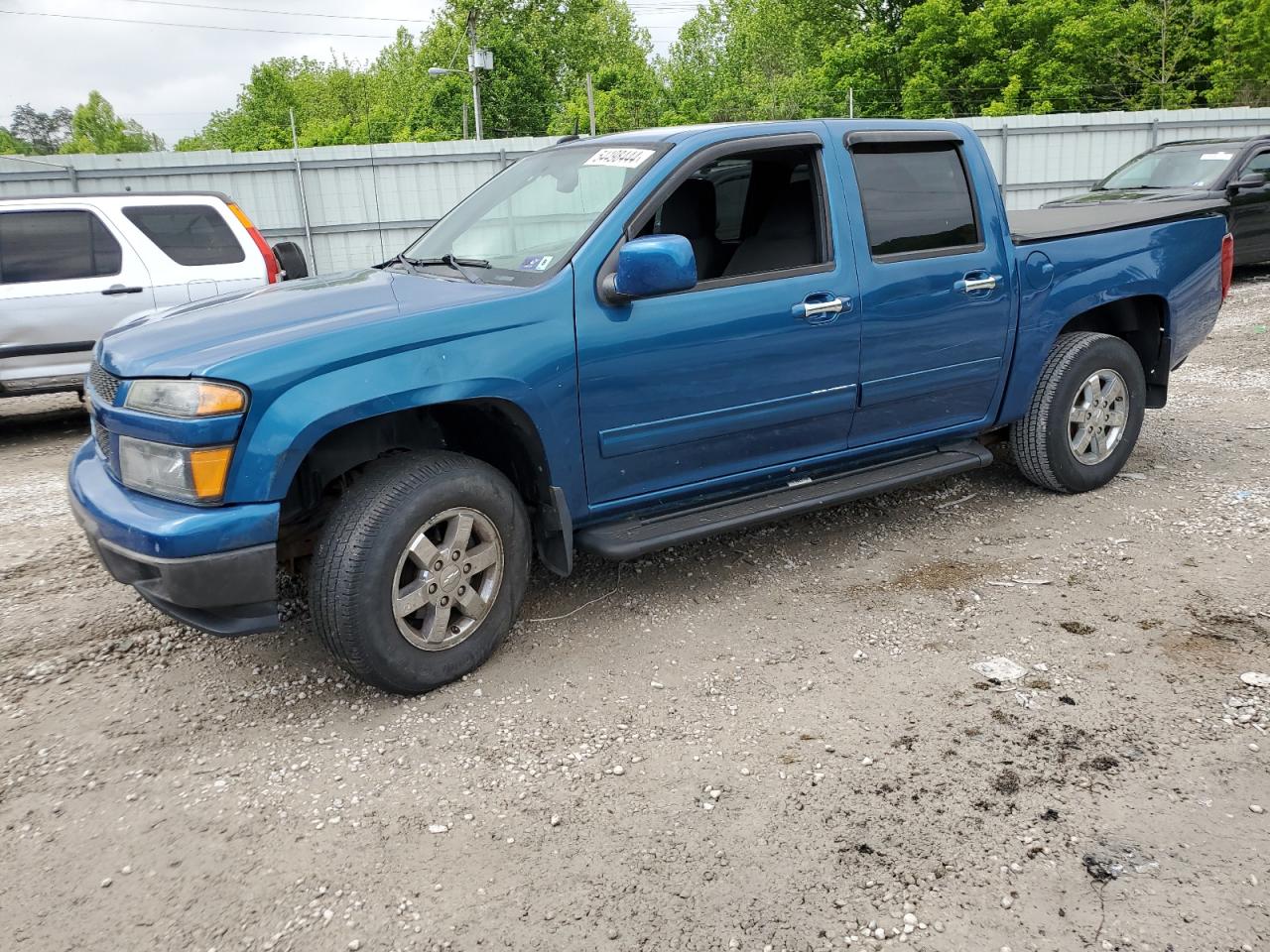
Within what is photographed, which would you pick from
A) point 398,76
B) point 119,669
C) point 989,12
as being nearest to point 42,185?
point 119,669

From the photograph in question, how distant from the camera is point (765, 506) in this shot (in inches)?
161

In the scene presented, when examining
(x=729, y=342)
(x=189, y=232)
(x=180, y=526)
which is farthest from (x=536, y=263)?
(x=189, y=232)

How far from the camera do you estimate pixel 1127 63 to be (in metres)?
37.0

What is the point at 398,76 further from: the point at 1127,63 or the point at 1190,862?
the point at 1190,862

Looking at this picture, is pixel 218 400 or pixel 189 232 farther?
pixel 189 232

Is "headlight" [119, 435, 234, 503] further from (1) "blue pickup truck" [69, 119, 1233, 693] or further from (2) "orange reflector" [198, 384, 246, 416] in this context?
(2) "orange reflector" [198, 384, 246, 416]

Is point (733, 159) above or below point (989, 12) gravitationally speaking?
below

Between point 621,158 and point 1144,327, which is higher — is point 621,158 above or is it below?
above

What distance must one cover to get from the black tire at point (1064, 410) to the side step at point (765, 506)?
411mm

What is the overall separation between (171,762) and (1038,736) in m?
2.65

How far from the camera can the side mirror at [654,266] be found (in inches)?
136

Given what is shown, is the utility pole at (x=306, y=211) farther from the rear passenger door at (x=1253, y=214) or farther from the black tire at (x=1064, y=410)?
the black tire at (x=1064, y=410)

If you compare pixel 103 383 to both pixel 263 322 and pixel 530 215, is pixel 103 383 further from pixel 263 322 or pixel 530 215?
pixel 530 215

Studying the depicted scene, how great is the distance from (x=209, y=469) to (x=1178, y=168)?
12.3 meters
